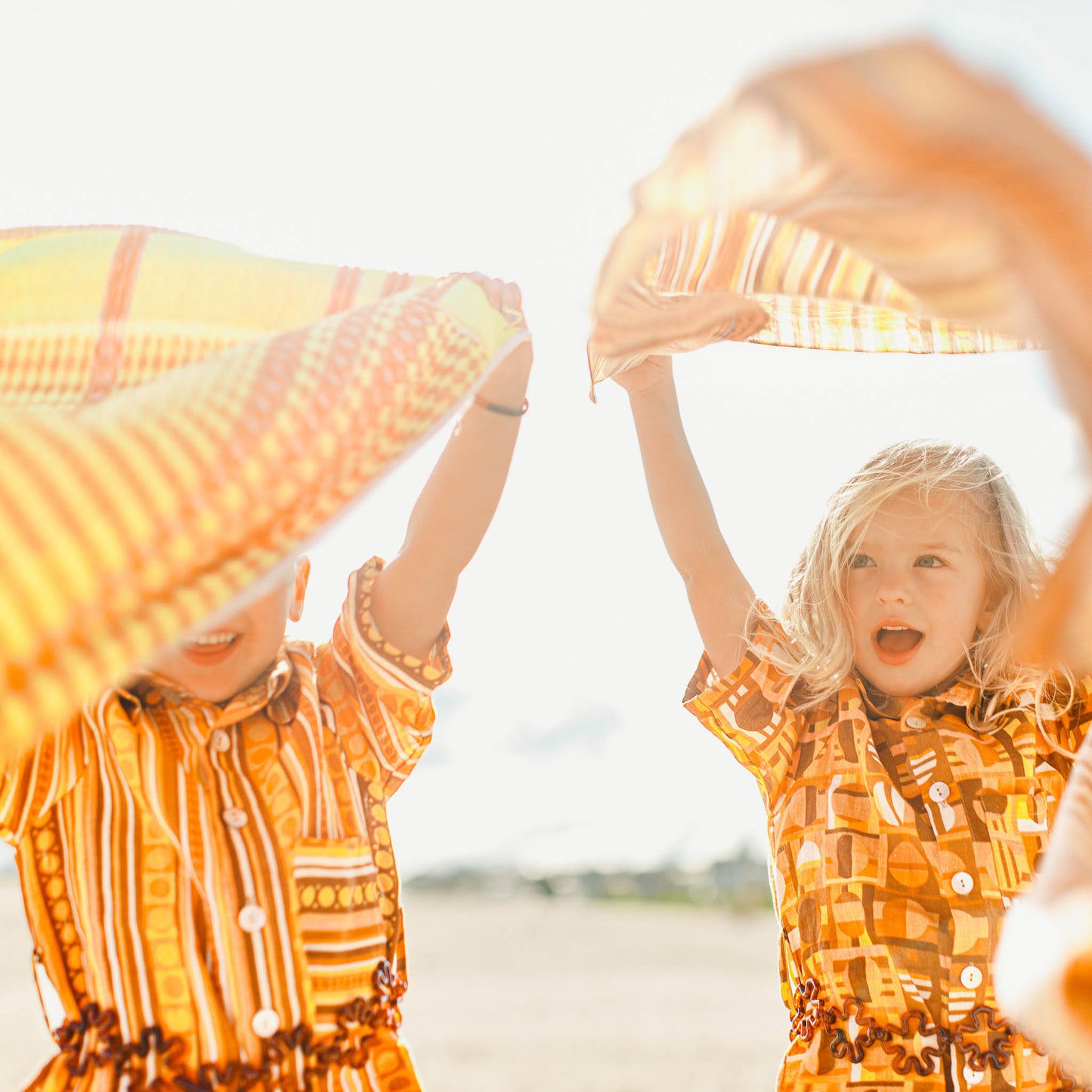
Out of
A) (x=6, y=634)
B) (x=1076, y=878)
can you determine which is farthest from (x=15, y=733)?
(x=1076, y=878)

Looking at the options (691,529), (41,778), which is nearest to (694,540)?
(691,529)

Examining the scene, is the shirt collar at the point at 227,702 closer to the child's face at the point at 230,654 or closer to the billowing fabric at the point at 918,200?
the child's face at the point at 230,654

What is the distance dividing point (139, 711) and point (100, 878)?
0.69 ft

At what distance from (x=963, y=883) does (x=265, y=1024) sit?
0.95 meters

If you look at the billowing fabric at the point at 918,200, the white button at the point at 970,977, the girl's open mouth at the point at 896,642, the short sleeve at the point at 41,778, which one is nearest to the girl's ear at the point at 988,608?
the girl's open mouth at the point at 896,642

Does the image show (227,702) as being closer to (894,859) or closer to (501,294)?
(501,294)

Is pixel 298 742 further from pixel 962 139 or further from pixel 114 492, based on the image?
pixel 962 139

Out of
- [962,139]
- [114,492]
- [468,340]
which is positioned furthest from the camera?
[468,340]

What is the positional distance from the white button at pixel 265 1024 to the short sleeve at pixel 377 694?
34 centimetres

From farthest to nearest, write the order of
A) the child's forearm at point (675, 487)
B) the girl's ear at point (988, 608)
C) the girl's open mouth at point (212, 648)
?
the girl's ear at point (988, 608)
the child's forearm at point (675, 487)
the girl's open mouth at point (212, 648)

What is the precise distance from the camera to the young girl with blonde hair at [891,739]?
68.2 inches

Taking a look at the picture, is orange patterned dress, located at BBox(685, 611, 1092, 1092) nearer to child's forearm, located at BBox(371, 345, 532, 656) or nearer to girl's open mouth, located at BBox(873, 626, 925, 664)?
girl's open mouth, located at BBox(873, 626, 925, 664)

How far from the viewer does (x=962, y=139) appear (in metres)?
0.79

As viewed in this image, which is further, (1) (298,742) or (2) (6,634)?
(1) (298,742)
